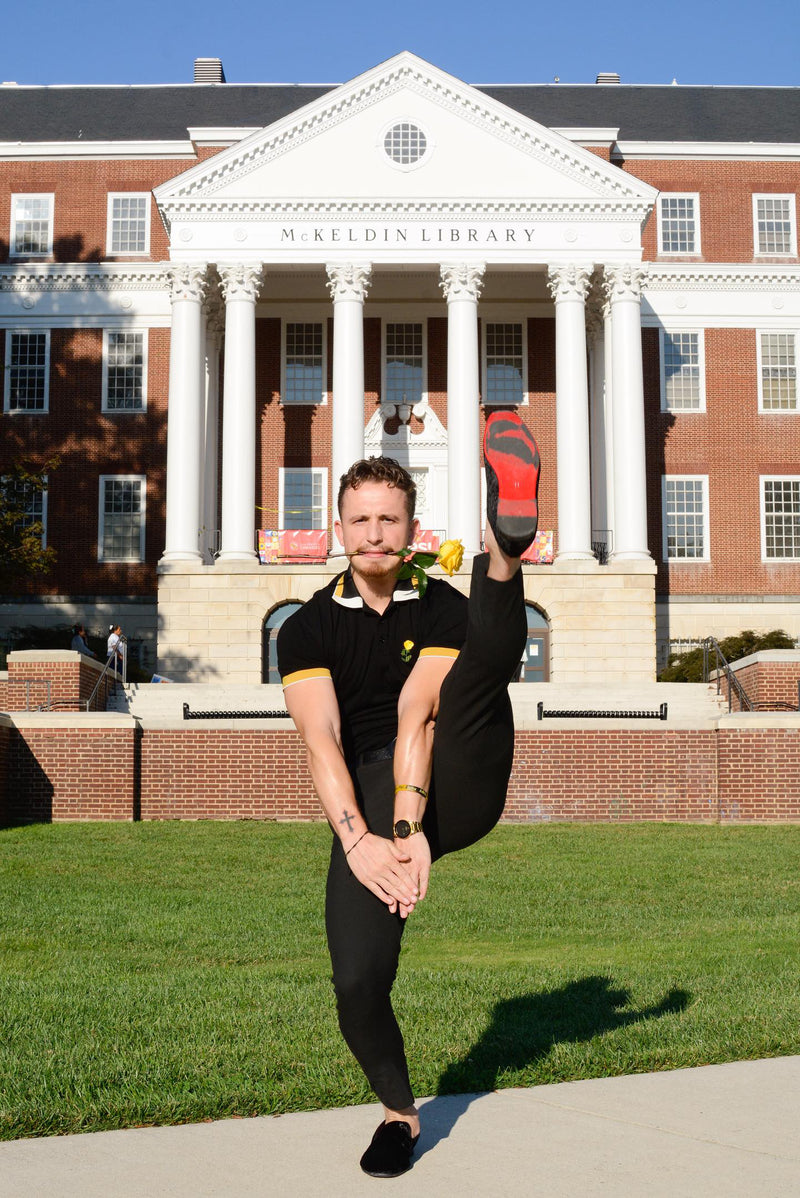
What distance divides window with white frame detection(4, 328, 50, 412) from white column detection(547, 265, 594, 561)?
15642mm

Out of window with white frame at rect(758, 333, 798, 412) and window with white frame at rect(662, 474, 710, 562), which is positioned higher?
window with white frame at rect(758, 333, 798, 412)

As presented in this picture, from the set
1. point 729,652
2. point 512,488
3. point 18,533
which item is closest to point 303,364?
point 18,533

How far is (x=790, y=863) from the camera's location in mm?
15570

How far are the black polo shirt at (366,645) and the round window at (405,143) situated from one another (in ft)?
111

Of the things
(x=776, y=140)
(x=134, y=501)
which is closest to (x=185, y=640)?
(x=134, y=501)

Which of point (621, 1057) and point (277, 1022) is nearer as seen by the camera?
point (621, 1057)

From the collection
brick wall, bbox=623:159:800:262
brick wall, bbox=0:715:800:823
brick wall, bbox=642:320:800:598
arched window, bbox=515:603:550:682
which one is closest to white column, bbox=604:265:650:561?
arched window, bbox=515:603:550:682

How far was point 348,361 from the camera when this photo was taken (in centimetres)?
3591

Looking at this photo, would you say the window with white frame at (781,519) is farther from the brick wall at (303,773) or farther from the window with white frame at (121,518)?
the brick wall at (303,773)

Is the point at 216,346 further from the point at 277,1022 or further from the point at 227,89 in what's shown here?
the point at 277,1022

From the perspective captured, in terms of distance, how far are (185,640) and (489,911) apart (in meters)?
23.3

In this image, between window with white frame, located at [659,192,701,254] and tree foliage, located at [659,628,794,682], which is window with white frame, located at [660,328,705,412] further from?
Answer: tree foliage, located at [659,628,794,682]

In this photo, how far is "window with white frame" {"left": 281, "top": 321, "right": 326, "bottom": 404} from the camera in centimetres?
4056

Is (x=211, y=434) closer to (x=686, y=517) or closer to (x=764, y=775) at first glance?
(x=686, y=517)
